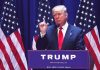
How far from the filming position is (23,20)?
4.41m

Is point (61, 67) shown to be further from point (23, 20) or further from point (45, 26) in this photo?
point (23, 20)

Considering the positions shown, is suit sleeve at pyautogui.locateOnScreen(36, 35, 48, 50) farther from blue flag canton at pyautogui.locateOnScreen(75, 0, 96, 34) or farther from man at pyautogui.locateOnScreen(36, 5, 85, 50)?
blue flag canton at pyautogui.locateOnScreen(75, 0, 96, 34)

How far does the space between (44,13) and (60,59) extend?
201cm

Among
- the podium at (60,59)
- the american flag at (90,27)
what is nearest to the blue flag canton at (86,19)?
the american flag at (90,27)

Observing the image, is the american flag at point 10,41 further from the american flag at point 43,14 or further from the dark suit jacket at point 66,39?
the dark suit jacket at point 66,39

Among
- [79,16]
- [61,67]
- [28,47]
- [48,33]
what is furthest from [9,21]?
[61,67]

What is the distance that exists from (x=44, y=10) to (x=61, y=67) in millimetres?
2067

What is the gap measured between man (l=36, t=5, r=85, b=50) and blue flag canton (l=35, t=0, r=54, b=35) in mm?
1061

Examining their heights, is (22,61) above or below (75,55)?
below

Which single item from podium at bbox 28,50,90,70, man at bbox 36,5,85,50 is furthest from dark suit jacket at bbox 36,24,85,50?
podium at bbox 28,50,90,70

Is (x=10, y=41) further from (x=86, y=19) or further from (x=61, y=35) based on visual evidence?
(x=61, y=35)

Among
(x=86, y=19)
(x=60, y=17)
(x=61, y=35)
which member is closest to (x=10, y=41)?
(x=86, y=19)

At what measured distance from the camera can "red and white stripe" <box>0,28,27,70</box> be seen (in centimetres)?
438

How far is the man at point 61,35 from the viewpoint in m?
3.04
